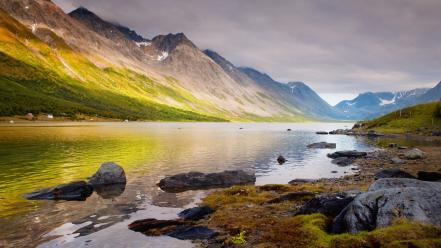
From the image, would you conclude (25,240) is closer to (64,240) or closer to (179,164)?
(64,240)

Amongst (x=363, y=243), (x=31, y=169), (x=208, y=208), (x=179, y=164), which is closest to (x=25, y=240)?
(x=208, y=208)

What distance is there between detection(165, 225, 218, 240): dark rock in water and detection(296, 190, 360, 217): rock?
6.73 metres

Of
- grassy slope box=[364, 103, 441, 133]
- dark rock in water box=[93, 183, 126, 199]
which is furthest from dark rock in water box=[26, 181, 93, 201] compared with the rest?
grassy slope box=[364, 103, 441, 133]

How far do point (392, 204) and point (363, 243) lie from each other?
3435mm

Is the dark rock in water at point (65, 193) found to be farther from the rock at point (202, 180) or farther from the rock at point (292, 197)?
the rock at point (292, 197)

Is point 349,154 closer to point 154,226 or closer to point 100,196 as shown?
point 100,196

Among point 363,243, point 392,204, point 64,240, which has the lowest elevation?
point 64,240

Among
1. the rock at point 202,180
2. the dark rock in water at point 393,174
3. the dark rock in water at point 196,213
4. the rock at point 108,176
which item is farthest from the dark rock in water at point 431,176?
the rock at point 108,176

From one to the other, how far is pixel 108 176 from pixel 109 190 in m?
2.91

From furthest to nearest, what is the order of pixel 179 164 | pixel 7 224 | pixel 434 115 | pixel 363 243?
pixel 434 115 → pixel 179 164 → pixel 7 224 → pixel 363 243

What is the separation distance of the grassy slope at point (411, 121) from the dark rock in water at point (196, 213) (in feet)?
441

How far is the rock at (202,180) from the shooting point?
133 feet

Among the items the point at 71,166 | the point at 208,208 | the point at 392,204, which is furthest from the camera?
the point at 71,166

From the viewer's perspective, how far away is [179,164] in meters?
59.4
